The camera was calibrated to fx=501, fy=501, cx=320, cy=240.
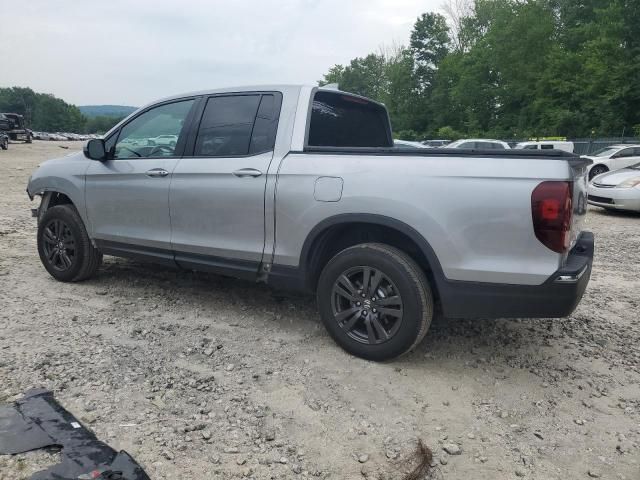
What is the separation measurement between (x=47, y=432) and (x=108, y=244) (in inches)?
95.2

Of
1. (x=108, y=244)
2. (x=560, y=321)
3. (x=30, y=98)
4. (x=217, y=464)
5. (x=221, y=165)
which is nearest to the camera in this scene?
(x=217, y=464)

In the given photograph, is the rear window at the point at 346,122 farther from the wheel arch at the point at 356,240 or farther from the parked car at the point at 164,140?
the parked car at the point at 164,140

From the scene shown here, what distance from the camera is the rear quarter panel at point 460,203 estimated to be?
2.84 metres

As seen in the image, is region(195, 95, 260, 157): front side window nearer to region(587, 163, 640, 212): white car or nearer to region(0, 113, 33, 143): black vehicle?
region(587, 163, 640, 212): white car

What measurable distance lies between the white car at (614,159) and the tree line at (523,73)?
548 inches

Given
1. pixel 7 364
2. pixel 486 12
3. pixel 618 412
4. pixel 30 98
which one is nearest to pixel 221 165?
pixel 7 364

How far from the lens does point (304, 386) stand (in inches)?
124

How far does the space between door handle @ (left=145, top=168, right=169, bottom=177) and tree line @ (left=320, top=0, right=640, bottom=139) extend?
110 feet

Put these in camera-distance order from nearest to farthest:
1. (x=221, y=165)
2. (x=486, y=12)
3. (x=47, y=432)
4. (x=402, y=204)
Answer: (x=47, y=432) < (x=402, y=204) < (x=221, y=165) < (x=486, y=12)

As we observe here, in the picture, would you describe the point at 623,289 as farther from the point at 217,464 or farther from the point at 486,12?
the point at 486,12

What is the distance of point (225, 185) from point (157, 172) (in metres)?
0.78

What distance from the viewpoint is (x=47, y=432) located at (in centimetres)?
255

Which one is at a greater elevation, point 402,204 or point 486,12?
point 486,12

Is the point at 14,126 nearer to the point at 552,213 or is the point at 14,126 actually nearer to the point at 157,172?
the point at 157,172
